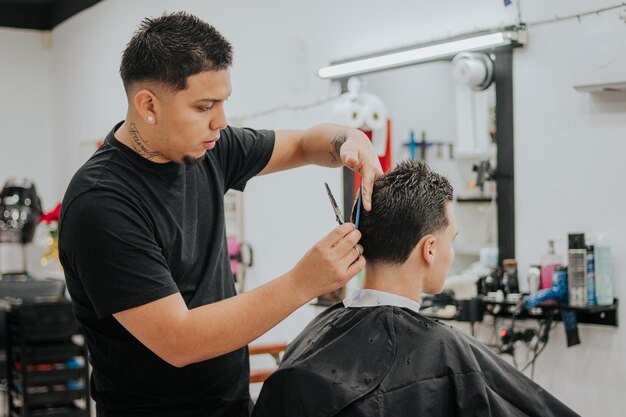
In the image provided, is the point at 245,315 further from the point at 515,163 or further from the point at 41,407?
the point at 41,407

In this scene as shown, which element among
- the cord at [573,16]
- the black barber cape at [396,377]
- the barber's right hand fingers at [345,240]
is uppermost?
the cord at [573,16]

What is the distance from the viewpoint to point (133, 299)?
1.45m

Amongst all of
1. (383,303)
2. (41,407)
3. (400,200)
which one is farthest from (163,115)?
(41,407)

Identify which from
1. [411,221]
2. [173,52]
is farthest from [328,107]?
[173,52]

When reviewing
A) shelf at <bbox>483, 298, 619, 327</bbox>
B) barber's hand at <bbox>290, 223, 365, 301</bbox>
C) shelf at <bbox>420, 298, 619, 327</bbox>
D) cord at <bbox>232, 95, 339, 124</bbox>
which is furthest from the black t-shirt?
cord at <bbox>232, 95, 339, 124</bbox>

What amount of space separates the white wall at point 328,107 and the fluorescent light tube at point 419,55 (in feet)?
0.31

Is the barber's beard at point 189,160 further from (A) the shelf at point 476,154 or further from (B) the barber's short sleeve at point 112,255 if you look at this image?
(A) the shelf at point 476,154

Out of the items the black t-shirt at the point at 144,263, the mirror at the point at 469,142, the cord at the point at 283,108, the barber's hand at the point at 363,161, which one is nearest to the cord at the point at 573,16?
the mirror at the point at 469,142

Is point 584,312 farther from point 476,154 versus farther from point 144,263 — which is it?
point 144,263

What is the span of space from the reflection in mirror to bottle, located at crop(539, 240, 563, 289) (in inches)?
10.4

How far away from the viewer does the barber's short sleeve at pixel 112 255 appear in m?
1.45

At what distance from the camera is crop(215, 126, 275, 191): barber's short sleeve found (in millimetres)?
1959

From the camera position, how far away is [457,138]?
338cm

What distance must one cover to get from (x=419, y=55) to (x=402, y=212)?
1.77 metres
